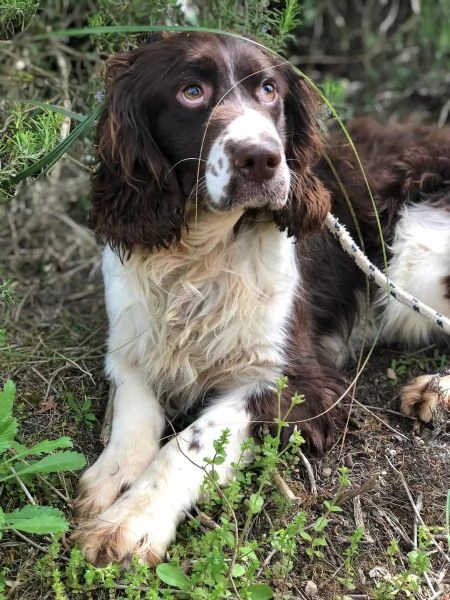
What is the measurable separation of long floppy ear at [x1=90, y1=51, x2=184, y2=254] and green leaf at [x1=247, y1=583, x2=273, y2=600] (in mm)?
1129

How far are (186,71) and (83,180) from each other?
7.11 feet

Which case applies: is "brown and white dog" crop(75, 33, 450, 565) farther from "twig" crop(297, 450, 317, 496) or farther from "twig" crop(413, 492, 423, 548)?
"twig" crop(413, 492, 423, 548)

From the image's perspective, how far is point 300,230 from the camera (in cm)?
271

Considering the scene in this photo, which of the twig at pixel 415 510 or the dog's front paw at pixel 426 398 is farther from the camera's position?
the dog's front paw at pixel 426 398

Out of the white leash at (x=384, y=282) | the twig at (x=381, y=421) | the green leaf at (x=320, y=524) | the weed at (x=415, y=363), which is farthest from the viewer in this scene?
the weed at (x=415, y=363)

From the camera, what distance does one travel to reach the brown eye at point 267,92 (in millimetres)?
2548

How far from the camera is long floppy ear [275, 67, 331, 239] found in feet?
8.82

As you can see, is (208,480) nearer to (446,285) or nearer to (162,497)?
(162,497)

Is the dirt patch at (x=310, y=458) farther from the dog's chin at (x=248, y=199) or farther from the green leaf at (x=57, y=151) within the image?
the dog's chin at (x=248, y=199)

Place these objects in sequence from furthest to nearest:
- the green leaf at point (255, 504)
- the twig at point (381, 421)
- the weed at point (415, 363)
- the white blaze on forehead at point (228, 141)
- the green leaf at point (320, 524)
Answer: the weed at point (415, 363) < the twig at point (381, 421) < the white blaze on forehead at point (228, 141) < the green leaf at point (320, 524) < the green leaf at point (255, 504)

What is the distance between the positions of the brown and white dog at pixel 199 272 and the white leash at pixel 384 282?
0.51 feet

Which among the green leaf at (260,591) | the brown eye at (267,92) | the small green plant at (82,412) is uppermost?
the brown eye at (267,92)

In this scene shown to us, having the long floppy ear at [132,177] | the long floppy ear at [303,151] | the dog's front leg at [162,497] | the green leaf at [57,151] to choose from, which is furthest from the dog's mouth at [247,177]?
the dog's front leg at [162,497]

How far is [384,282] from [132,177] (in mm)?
973
